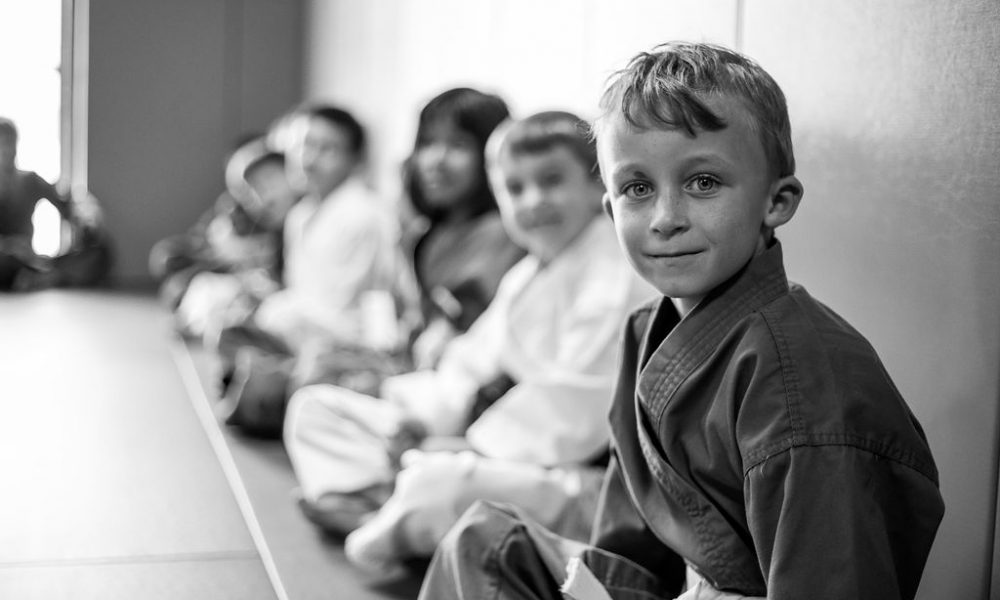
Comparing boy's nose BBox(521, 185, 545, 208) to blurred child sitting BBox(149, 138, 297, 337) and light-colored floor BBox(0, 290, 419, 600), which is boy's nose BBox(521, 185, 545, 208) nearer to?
light-colored floor BBox(0, 290, 419, 600)

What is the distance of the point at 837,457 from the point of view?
4.16 feet

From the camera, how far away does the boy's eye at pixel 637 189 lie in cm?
143

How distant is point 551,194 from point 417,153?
2.71 feet

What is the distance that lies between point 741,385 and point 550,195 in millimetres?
1102

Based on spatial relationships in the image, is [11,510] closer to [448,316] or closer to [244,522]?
[244,522]

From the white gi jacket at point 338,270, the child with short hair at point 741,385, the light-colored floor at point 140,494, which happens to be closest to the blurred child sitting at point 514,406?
the light-colored floor at point 140,494

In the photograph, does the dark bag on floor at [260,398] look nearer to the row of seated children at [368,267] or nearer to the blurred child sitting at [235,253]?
the row of seated children at [368,267]

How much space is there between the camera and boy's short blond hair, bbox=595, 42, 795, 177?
1.37 metres

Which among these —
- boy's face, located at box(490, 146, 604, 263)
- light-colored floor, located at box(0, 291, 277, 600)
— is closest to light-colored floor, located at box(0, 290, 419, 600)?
light-colored floor, located at box(0, 291, 277, 600)

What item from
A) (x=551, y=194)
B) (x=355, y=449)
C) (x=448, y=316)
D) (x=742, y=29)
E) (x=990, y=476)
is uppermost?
(x=742, y=29)

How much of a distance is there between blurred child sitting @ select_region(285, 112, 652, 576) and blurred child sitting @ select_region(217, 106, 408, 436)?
732mm

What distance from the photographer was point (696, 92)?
1370 millimetres

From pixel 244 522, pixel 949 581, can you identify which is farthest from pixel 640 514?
pixel 244 522

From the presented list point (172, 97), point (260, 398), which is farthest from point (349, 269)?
point (172, 97)
